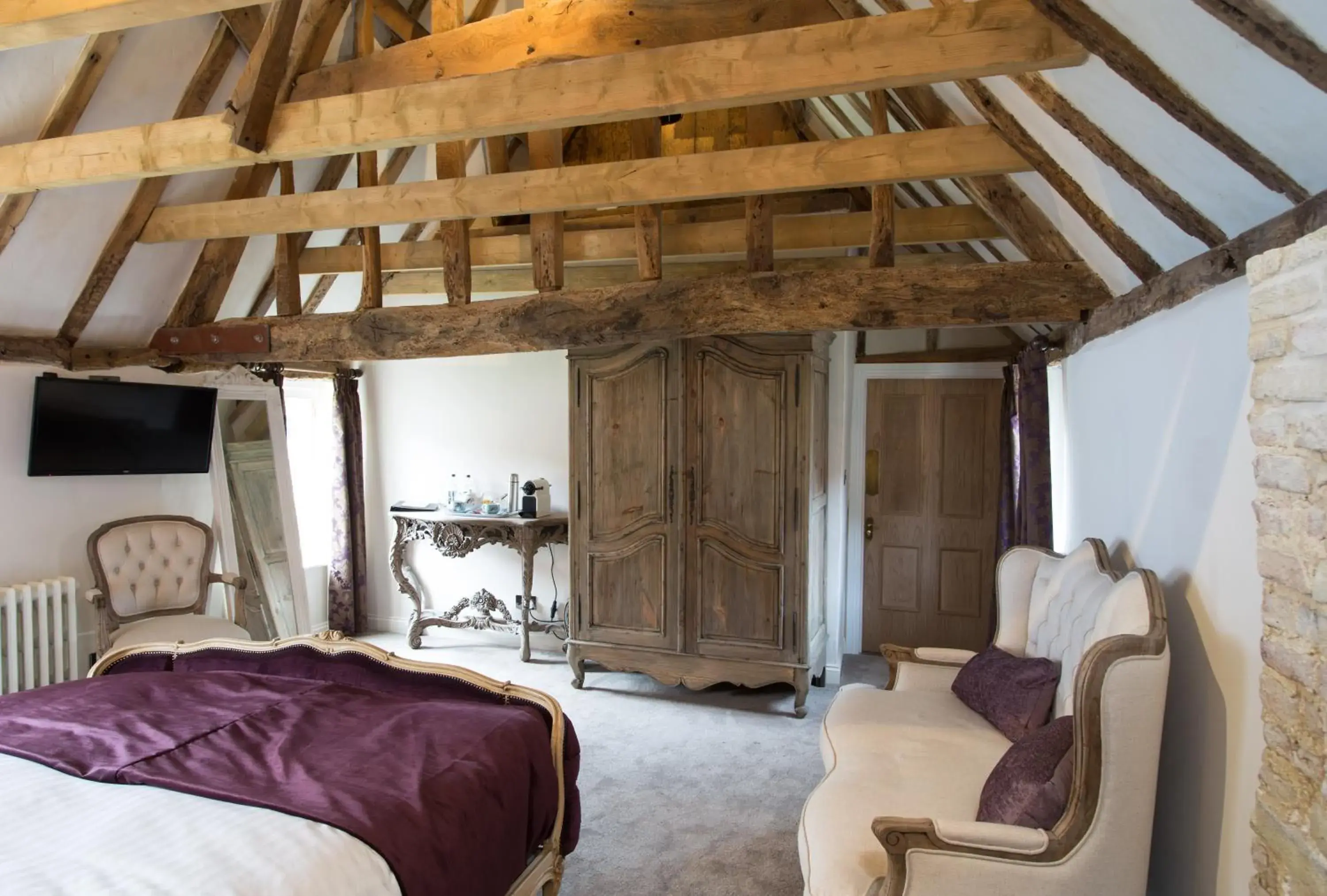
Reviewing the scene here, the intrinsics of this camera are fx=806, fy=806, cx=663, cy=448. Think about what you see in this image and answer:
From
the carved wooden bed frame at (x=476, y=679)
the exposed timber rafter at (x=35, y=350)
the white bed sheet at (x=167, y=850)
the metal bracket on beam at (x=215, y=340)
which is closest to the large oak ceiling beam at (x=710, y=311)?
the metal bracket on beam at (x=215, y=340)

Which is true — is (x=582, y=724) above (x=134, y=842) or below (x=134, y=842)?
below

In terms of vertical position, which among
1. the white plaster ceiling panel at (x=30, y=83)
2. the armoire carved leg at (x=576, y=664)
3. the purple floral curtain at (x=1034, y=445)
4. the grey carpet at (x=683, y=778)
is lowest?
the grey carpet at (x=683, y=778)

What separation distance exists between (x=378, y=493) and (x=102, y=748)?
3936 millimetres

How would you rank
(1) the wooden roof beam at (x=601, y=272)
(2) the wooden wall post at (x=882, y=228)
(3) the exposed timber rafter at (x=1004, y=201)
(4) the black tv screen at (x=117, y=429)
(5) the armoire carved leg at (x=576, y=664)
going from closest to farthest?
(3) the exposed timber rafter at (x=1004, y=201) < (2) the wooden wall post at (x=882, y=228) < (4) the black tv screen at (x=117, y=429) < (1) the wooden roof beam at (x=601, y=272) < (5) the armoire carved leg at (x=576, y=664)

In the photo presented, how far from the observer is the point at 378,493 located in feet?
20.0

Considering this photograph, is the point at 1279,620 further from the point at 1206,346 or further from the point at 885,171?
the point at 885,171

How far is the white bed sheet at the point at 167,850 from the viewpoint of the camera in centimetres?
161

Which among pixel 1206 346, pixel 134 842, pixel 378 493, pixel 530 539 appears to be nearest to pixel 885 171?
pixel 1206 346

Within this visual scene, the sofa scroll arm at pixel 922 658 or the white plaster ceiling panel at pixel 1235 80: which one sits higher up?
the white plaster ceiling panel at pixel 1235 80

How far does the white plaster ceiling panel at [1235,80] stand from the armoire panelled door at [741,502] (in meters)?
2.66

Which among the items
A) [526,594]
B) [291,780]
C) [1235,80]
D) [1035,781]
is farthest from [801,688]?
[1235,80]

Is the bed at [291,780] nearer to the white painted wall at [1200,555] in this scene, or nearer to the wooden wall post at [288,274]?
the white painted wall at [1200,555]

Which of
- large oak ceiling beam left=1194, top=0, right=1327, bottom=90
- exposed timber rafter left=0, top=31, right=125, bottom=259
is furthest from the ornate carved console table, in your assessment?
large oak ceiling beam left=1194, top=0, right=1327, bottom=90

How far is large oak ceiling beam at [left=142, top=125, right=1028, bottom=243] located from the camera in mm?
2748
